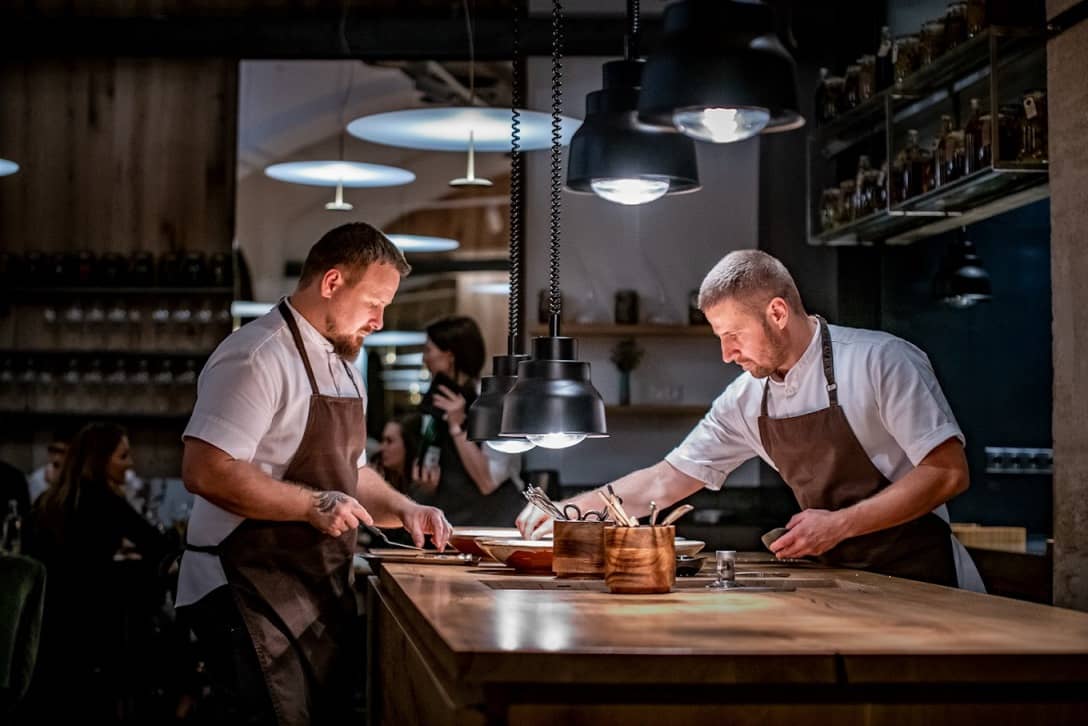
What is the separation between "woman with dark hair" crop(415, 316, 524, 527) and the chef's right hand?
224cm

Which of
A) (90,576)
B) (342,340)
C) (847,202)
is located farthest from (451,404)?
(342,340)

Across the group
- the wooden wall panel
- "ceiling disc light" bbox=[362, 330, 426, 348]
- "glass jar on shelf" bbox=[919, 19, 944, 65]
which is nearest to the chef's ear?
"glass jar on shelf" bbox=[919, 19, 944, 65]

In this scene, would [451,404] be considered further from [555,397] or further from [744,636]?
[744,636]

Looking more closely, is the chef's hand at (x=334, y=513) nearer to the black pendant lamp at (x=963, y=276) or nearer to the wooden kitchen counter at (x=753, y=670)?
the wooden kitchen counter at (x=753, y=670)

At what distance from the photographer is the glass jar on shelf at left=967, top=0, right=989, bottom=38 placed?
4.83m

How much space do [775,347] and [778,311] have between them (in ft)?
0.30

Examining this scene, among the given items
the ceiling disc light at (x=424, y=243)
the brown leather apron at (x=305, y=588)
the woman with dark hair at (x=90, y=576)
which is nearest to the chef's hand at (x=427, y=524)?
the brown leather apron at (x=305, y=588)

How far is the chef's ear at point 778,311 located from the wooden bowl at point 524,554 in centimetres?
84

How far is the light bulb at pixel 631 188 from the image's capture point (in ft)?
11.5

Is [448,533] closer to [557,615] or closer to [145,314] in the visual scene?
[557,615]

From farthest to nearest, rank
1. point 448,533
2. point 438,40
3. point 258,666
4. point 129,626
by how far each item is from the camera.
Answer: point 438,40, point 129,626, point 448,533, point 258,666

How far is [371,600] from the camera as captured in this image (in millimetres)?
3594

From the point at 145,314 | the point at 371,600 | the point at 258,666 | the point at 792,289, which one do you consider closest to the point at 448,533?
the point at 371,600

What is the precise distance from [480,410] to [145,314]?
18.5ft
